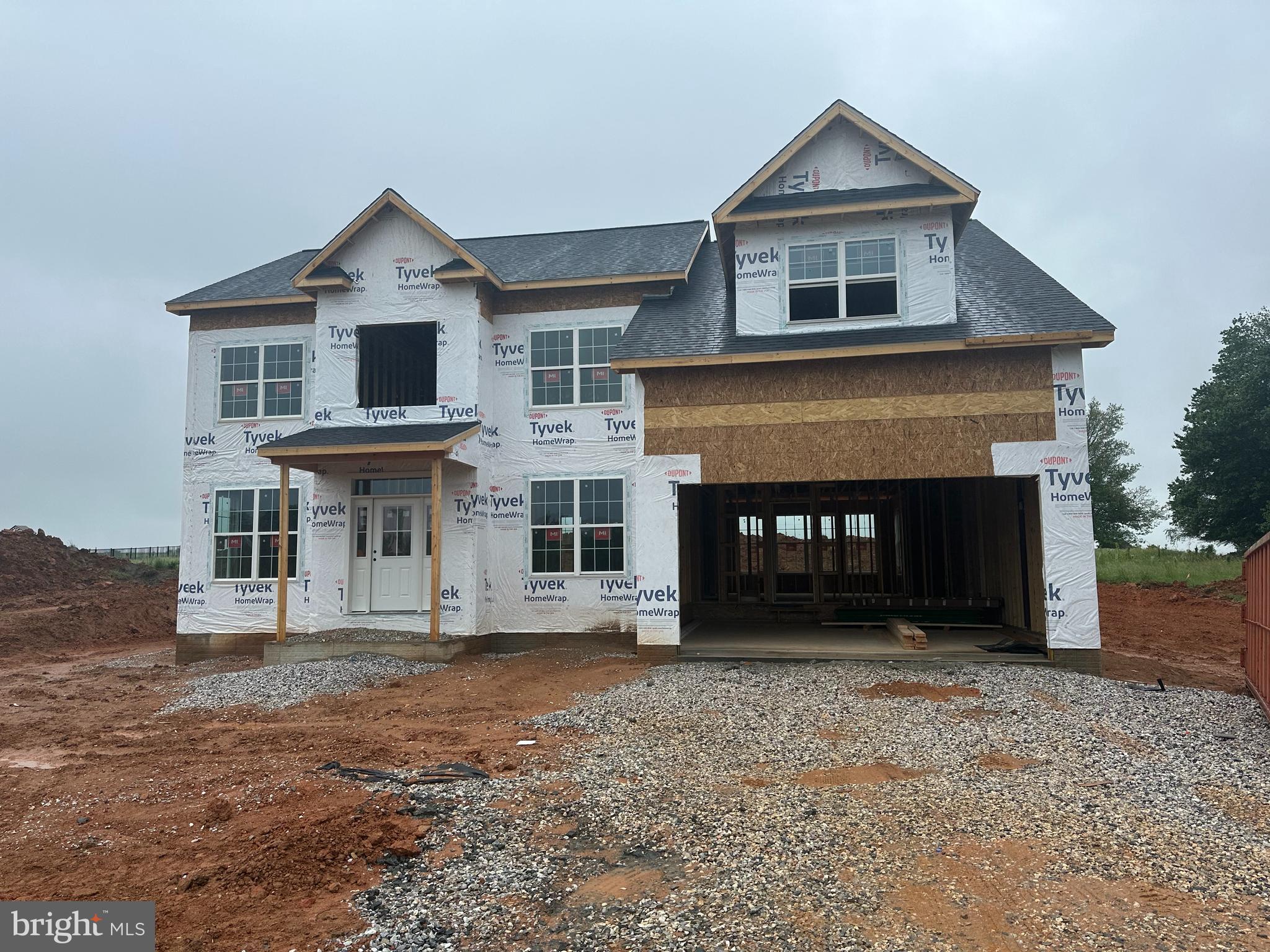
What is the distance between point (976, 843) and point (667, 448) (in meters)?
8.46

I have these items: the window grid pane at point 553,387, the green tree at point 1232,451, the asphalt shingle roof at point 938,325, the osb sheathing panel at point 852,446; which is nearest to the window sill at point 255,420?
the window grid pane at point 553,387

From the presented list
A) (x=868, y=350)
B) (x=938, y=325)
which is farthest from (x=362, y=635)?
(x=938, y=325)

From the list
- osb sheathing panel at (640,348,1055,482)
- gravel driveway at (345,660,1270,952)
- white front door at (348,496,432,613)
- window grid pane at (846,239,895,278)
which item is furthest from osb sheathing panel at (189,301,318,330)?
gravel driveway at (345,660,1270,952)

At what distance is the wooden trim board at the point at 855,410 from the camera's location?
456 inches

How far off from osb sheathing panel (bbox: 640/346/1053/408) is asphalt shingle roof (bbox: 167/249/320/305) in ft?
27.7

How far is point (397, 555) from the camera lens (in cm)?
1495

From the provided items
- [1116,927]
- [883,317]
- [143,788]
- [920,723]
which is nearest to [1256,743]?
[920,723]

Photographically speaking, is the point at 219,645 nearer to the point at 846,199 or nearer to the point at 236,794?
the point at 236,794

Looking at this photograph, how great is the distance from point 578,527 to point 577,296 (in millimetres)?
4581

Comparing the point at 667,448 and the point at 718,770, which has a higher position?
the point at 667,448

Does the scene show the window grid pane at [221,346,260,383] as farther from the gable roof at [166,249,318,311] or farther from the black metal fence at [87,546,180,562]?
the black metal fence at [87,546,180,562]

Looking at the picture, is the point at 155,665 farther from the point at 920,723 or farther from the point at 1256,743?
the point at 1256,743

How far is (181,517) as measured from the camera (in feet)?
51.9

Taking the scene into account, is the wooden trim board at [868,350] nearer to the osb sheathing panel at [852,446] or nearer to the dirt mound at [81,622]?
the osb sheathing panel at [852,446]
